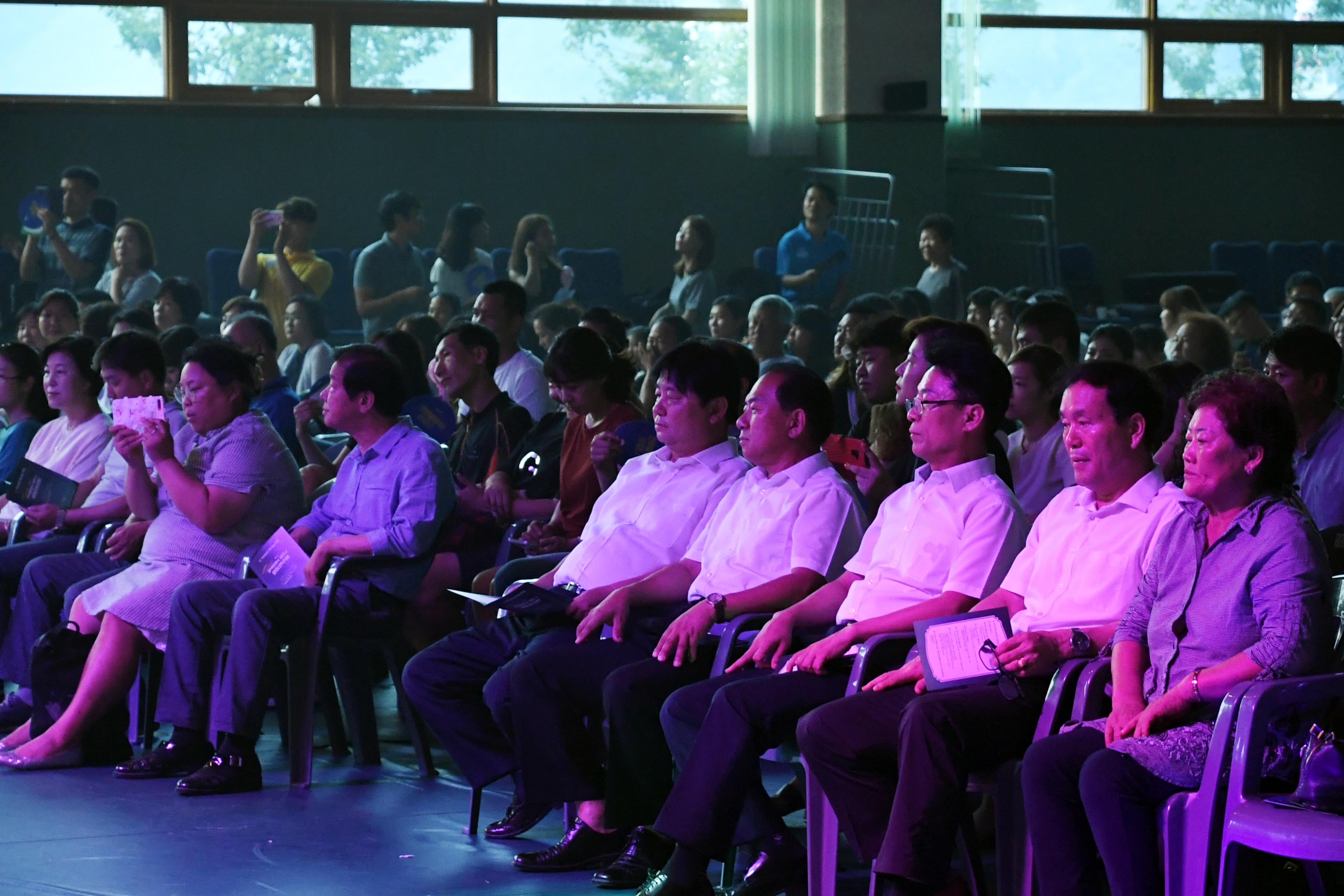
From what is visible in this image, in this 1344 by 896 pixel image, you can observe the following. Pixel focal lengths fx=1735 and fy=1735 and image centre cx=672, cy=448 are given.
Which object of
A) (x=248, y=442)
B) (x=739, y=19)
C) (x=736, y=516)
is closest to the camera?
(x=736, y=516)

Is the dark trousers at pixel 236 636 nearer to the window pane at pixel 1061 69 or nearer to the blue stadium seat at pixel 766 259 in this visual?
the blue stadium seat at pixel 766 259

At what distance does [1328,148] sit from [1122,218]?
168 centimetres

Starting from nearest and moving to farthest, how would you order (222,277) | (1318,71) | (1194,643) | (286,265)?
(1194,643) → (286,265) → (222,277) → (1318,71)

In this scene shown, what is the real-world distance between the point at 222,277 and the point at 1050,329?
6349 mm

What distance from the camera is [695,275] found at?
8797mm

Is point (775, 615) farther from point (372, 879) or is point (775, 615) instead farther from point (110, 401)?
point (110, 401)

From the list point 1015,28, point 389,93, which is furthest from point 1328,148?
point 389,93

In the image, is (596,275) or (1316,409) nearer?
(1316,409)

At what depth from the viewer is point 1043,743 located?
8.57ft

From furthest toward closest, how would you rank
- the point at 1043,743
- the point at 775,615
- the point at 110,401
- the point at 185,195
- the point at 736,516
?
1. the point at 185,195
2. the point at 110,401
3. the point at 736,516
4. the point at 775,615
5. the point at 1043,743

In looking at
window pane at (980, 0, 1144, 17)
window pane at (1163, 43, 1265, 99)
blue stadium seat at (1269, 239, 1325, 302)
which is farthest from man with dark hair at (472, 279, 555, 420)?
window pane at (1163, 43, 1265, 99)

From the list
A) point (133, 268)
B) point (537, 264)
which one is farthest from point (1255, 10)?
point (133, 268)

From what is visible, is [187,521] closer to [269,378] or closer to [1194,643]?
[269,378]

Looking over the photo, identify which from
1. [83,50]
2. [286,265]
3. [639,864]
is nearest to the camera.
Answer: [639,864]
